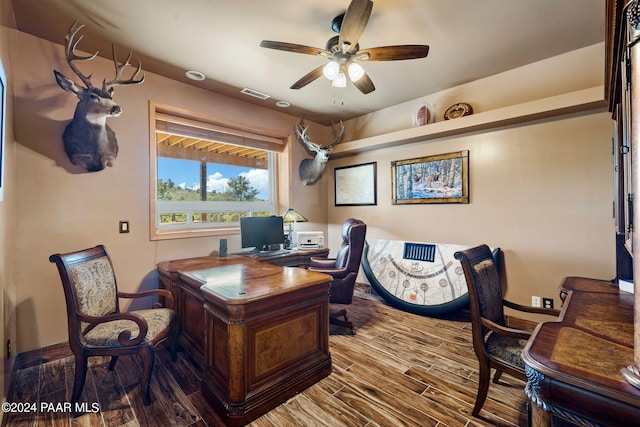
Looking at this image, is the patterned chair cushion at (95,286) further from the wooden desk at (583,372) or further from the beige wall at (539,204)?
the beige wall at (539,204)

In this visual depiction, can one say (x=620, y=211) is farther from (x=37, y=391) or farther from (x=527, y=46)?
(x=37, y=391)

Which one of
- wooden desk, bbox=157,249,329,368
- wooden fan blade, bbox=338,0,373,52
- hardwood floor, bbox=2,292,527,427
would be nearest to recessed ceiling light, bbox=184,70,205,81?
wooden fan blade, bbox=338,0,373,52

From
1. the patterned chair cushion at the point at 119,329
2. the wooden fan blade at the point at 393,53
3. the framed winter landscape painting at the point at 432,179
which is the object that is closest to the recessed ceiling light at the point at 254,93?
the wooden fan blade at the point at 393,53

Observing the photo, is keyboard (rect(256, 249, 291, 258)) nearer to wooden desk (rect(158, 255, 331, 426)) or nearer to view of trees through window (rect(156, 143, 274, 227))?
view of trees through window (rect(156, 143, 274, 227))

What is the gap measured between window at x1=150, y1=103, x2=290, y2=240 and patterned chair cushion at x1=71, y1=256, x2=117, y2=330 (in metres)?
0.80

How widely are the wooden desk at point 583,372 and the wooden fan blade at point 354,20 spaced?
1.93 metres

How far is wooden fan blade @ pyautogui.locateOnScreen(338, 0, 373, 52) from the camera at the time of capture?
63.0 inches

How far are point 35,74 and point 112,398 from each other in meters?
2.72

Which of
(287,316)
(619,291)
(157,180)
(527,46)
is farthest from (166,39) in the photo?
(619,291)

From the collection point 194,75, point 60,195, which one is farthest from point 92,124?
point 194,75

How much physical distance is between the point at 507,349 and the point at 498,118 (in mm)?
2341

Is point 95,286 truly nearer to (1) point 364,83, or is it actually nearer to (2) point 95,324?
(2) point 95,324

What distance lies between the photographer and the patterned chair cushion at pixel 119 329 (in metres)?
1.80

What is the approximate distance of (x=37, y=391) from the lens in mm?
1946
